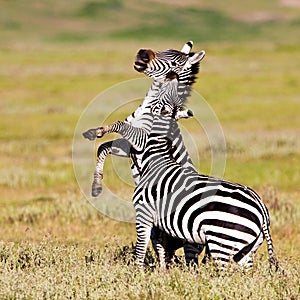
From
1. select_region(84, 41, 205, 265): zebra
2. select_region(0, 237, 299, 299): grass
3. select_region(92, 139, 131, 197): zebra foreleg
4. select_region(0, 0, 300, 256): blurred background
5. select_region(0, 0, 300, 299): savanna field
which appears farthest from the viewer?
select_region(0, 0, 300, 256): blurred background

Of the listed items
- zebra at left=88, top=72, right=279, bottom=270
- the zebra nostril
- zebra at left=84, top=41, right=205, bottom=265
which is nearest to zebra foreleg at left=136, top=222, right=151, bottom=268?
zebra at left=88, top=72, right=279, bottom=270

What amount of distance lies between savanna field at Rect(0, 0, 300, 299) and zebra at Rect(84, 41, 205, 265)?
0.82 feet

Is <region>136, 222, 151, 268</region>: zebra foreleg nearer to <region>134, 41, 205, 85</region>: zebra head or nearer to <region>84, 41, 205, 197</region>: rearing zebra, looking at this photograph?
<region>84, 41, 205, 197</region>: rearing zebra

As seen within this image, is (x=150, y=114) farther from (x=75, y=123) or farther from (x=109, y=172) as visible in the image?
(x=75, y=123)

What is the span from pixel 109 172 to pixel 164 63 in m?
10.8

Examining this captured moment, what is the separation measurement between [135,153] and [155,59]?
97 cm

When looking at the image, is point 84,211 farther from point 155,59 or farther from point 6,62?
point 6,62

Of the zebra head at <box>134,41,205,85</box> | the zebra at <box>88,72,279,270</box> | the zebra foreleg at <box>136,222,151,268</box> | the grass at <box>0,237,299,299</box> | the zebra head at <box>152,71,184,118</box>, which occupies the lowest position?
the grass at <box>0,237,299,299</box>

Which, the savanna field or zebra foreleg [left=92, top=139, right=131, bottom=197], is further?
zebra foreleg [left=92, top=139, right=131, bottom=197]

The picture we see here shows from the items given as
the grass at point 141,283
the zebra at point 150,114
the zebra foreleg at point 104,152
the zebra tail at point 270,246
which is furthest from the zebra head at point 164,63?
the grass at point 141,283

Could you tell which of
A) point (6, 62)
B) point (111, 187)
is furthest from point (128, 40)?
point (111, 187)

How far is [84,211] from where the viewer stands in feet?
45.6

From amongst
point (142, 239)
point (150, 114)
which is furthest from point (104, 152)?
point (142, 239)

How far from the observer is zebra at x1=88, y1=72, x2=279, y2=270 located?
734 centimetres
